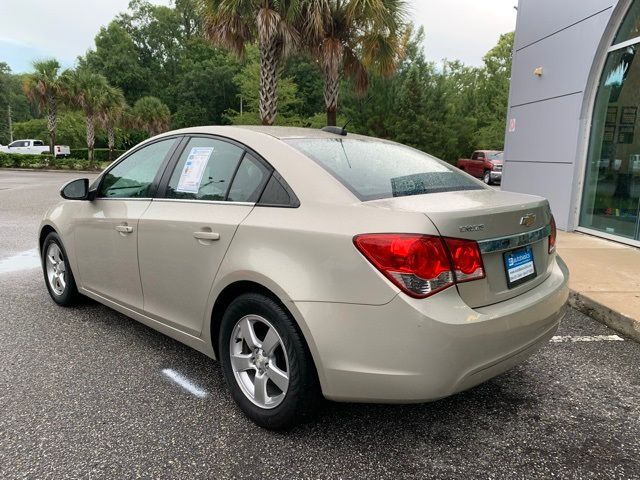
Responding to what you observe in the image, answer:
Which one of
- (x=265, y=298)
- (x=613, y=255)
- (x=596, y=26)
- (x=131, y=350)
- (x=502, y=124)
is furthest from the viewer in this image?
(x=502, y=124)

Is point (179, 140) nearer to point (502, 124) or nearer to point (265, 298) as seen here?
point (265, 298)

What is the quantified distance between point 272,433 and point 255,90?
29.4 meters

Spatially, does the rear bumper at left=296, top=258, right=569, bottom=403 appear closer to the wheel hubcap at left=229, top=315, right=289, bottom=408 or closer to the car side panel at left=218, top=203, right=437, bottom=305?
the car side panel at left=218, top=203, right=437, bottom=305

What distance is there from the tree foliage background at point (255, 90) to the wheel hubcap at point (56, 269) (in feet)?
35.2

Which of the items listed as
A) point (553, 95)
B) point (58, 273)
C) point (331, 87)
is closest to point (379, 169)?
point (58, 273)

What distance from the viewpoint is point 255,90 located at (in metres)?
29.9

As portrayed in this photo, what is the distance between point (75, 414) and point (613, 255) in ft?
21.2

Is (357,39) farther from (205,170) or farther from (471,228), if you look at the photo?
(471,228)

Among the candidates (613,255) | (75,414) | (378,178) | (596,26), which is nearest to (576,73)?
(596,26)

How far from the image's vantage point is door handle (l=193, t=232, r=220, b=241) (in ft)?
8.60

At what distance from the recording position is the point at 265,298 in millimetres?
2361

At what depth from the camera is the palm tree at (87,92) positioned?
30.1 metres

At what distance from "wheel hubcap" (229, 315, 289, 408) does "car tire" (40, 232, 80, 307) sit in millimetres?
2236

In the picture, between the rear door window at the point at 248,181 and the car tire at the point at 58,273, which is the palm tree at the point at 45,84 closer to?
the car tire at the point at 58,273
